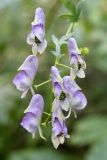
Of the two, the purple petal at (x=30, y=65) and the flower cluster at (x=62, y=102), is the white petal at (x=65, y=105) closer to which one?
the flower cluster at (x=62, y=102)

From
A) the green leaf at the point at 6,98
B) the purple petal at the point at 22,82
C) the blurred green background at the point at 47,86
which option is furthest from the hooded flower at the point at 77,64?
the green leaf at the point at 6,98

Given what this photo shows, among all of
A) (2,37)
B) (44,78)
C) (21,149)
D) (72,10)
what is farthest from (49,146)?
(72,10)

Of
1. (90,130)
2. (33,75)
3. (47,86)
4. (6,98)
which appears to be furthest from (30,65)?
(47,86)

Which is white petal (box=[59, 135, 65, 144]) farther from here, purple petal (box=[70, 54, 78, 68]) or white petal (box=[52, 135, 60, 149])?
purple petal (box=[70, 54, 78, 68])

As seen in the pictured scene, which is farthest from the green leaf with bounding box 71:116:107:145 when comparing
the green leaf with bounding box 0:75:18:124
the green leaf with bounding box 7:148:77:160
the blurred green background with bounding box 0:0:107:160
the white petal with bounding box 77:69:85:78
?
the white petal with bounding box 77:69:85:78

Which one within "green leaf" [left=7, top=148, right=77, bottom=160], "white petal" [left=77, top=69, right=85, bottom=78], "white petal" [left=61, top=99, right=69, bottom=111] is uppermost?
"white petal" [left=77, top=69, right=85, bottom=78]

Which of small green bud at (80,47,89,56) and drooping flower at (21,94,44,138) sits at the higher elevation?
small green bud at (80,47,89,56)
